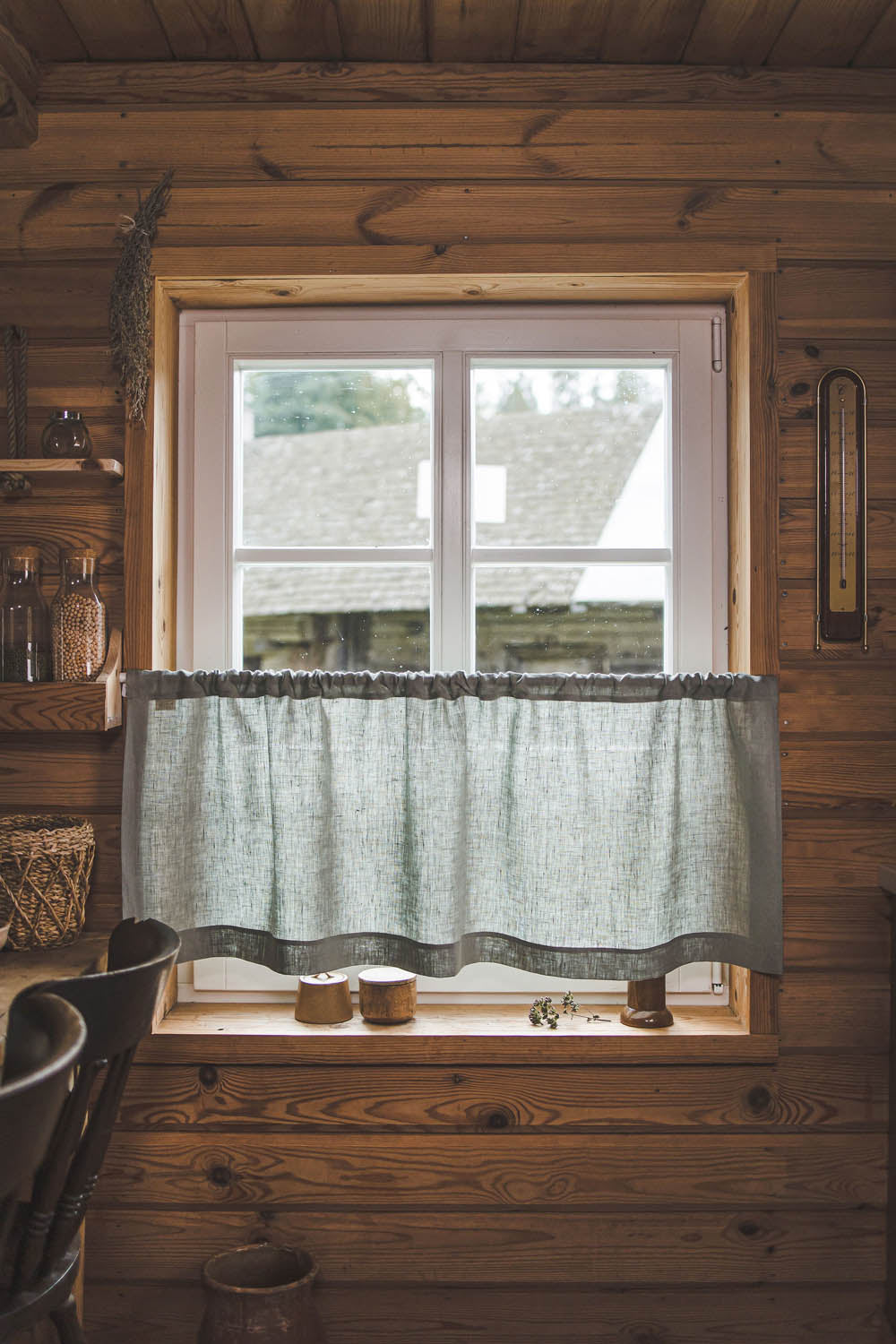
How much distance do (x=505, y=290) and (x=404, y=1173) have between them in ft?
5.65

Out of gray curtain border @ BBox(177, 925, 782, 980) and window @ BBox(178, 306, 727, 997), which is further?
window @ BBox(178, 306, 727, 997)

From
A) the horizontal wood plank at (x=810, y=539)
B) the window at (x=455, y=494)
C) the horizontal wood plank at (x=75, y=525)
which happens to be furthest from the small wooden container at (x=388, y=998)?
the horizontal wood plank at (x=810, y=539)

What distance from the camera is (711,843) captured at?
6.33ft

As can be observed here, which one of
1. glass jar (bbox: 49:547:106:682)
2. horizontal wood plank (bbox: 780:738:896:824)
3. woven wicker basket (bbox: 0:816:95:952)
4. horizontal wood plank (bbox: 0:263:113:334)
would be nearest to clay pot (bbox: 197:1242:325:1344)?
woven wicker basket (bbox: 0:816:95:952)

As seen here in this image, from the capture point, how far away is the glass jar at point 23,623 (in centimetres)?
185

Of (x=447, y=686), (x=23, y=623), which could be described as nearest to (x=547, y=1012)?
(x=447, y=686)

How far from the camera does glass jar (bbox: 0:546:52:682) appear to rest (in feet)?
6.07

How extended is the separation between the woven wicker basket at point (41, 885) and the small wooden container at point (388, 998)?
55cm

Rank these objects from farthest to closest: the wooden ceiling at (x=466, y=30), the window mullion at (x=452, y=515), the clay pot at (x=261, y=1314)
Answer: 1. the window mullion at (x=452, y=515)
2. the wooden ceiling at (x=466, y=30)
3. the clay pot at (x=261, y=1314)

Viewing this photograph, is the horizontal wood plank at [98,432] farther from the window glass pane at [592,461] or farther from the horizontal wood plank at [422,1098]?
the horizontal wood plank at [422,1098]

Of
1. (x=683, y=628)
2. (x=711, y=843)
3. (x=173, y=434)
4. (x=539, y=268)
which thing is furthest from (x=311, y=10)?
(x=711, y=843)

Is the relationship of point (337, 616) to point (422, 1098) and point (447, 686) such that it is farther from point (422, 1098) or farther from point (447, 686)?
point (422, 1098)

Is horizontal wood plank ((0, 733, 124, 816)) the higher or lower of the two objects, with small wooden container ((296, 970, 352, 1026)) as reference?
higher

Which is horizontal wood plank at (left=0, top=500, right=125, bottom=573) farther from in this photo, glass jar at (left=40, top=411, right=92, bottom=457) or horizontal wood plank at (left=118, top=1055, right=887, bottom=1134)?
horizontal wood plank at (left=118, top=1055, right=887, bottom=1134)
